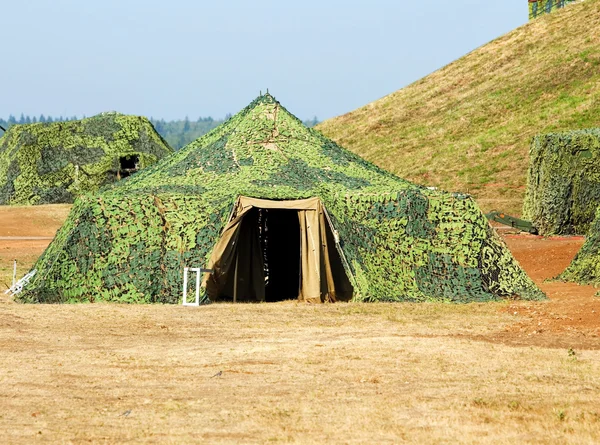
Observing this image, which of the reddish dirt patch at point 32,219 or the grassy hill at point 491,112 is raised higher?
the grassy hill at point 491,112

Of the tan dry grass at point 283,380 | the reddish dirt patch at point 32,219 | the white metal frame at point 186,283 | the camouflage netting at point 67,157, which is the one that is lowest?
the tan dry grass at point 283,380

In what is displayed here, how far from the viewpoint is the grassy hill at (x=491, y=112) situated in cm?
5369

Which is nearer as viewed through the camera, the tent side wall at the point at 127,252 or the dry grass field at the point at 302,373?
the dry grass field at the point at 302,373

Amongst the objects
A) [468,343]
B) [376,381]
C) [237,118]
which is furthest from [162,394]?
[237,118]

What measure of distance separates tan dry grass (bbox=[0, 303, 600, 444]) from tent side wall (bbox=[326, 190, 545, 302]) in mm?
1942

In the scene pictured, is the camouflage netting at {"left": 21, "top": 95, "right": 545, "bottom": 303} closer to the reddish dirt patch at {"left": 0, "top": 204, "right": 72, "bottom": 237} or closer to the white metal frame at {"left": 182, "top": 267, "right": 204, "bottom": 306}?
the white metal frame at {"left": 182, "top": 267, "right": 204, "bottom": 306}

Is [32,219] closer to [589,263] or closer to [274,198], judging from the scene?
[274,198]

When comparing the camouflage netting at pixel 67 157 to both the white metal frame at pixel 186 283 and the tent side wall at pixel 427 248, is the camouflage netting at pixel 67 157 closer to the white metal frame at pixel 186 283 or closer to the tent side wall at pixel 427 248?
the tent side wall at pixel 427 248

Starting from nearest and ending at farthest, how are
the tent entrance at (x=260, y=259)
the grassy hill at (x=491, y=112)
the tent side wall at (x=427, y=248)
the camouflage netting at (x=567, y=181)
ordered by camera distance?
the tent entrance at (x=260, y=259) → the tent side wall at (x=427, y=248) → the camouflage netting at (x=567, y=181) → the grassy hill at (x=491, y=112)

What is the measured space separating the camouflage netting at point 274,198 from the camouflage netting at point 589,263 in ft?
8.36

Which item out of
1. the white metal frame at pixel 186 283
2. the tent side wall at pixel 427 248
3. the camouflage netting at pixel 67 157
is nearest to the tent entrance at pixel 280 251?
the tent side wall at pixel 427 248

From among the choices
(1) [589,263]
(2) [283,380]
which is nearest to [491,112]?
(1) [589,263]

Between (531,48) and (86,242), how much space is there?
50.5 m

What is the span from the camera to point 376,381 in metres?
13.1
